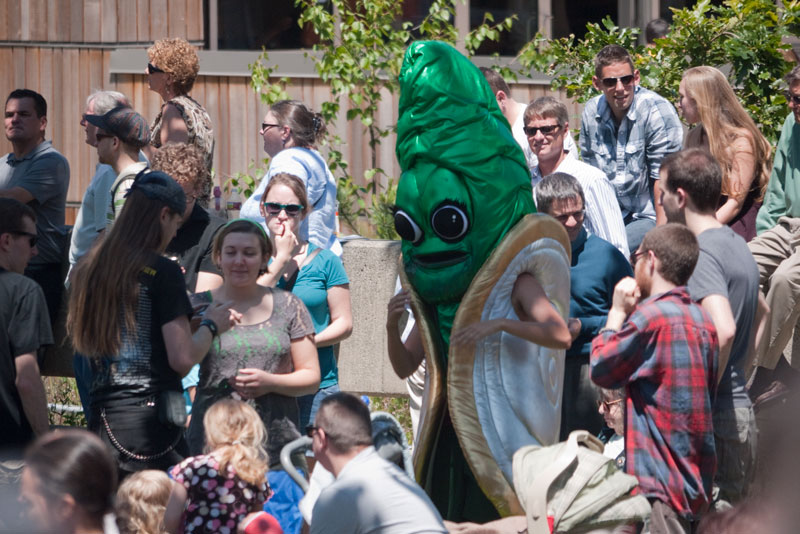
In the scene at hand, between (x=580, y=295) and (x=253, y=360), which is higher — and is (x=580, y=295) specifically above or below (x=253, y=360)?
above

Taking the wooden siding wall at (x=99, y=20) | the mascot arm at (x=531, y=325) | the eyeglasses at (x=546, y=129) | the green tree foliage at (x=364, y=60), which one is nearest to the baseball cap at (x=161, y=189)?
the mascot arm at (x=531, y=325)

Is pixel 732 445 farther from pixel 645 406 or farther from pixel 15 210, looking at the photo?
pixel 15 210

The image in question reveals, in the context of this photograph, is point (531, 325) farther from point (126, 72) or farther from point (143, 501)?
point (126, 72)

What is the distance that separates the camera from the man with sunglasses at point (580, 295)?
5414mm

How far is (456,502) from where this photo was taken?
14.9 feet

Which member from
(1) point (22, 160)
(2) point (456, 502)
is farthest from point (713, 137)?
(1) point (22, 160)

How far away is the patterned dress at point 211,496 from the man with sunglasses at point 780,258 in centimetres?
303

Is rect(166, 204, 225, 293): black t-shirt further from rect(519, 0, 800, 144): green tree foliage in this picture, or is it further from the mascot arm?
rect(519, 0, 800, 144): green tree foliage

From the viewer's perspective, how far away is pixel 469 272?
4.50 m

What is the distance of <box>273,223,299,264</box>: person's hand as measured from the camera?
559cm

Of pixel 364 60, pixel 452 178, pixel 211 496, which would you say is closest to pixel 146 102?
pixel 364 60

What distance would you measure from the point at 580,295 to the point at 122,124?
2598mm

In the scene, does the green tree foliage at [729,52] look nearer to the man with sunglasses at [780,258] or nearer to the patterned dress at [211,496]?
the man with sunglasses at [780,258]

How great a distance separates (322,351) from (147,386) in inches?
55.4
